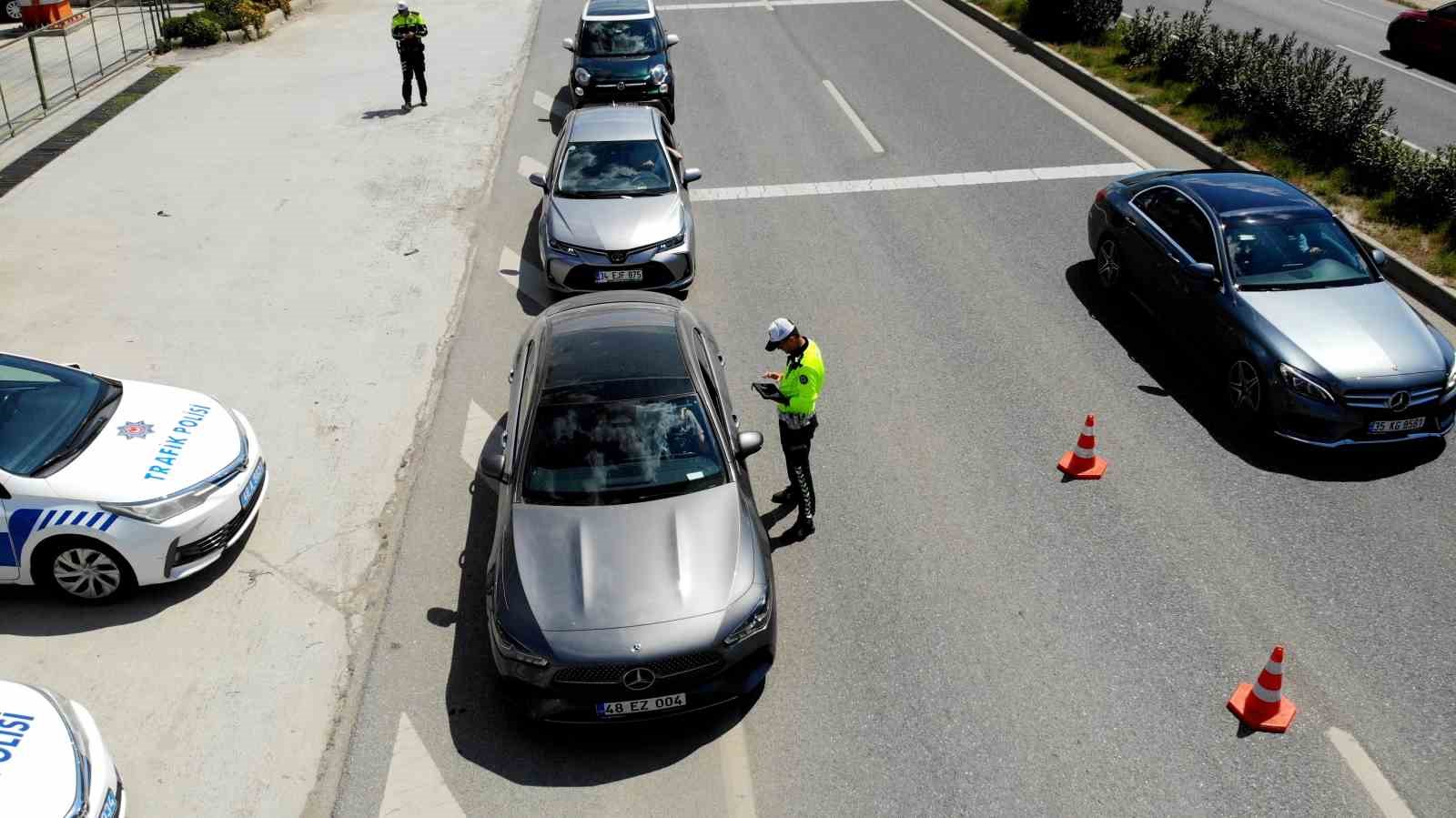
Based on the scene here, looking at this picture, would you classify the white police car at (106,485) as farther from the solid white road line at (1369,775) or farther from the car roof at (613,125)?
the solid white road line at (1369,775)

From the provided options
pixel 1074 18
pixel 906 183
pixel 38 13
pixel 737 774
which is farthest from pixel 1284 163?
pixel 38 13

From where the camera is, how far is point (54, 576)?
785 cm

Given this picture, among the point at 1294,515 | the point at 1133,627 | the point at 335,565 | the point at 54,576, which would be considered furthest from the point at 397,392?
the point at 1294,515

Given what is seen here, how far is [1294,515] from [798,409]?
4038 mm

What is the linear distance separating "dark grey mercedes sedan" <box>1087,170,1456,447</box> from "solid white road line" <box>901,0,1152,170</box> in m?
4.59

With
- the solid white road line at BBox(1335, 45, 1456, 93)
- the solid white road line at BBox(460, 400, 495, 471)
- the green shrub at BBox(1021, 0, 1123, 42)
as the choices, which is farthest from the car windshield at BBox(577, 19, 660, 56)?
the solid white road line at BBox(1335, 45, 1456, 93)

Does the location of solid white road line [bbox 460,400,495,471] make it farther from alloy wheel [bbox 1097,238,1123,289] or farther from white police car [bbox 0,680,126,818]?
alloy wheel [bbox 1097,238,1123,289]

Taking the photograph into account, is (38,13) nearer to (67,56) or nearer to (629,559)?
(67,56)

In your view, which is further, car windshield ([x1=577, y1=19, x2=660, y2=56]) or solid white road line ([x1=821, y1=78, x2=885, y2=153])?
car windshield ([x1=577, y1=19, x2=660, y2=56])

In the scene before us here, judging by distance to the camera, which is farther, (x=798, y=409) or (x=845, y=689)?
(x=798, y=409)

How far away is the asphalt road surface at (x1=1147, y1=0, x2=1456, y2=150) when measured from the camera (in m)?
17.9

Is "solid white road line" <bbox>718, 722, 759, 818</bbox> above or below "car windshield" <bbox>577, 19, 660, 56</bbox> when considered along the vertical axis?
below

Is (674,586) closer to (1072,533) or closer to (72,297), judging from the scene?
(1072,533)

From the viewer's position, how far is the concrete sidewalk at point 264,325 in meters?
7.23
